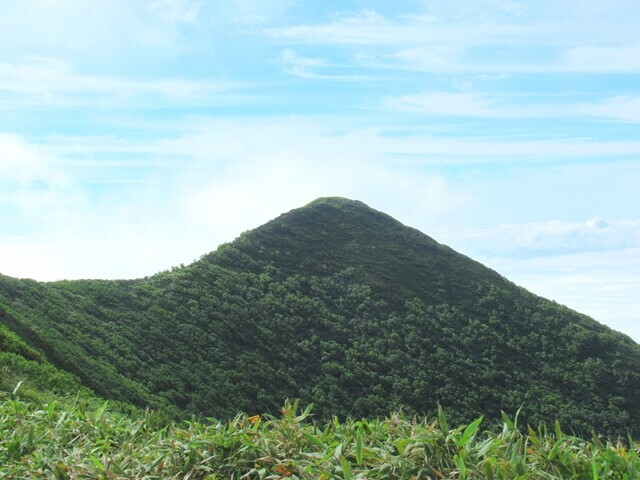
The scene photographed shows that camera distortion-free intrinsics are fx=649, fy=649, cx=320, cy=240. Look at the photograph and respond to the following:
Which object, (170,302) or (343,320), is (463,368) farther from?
(170,302)

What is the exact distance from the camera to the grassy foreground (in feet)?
11.6

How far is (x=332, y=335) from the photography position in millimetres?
28234

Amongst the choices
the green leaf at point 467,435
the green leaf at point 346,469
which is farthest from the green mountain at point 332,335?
the green leaf at point 467,435

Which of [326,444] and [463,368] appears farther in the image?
[463,368]

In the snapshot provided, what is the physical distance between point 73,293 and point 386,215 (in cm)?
2156

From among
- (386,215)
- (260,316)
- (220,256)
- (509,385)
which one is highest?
(386,215)

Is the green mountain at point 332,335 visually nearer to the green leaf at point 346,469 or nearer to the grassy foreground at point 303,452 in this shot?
the grassy foreground at point 303,452

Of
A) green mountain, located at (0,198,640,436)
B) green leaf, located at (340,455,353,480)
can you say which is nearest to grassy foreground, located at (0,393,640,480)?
green leaf, located at (340,455,353,480)

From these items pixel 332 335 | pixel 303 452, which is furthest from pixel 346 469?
pixel 332 335

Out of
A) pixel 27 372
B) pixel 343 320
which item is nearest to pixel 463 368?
pixel 343 320

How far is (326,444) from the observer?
4.10 meters

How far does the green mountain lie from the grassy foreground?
1246 centimetres

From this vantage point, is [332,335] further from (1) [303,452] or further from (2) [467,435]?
(2) [467,435]

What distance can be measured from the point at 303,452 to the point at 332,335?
2442 centimetres
